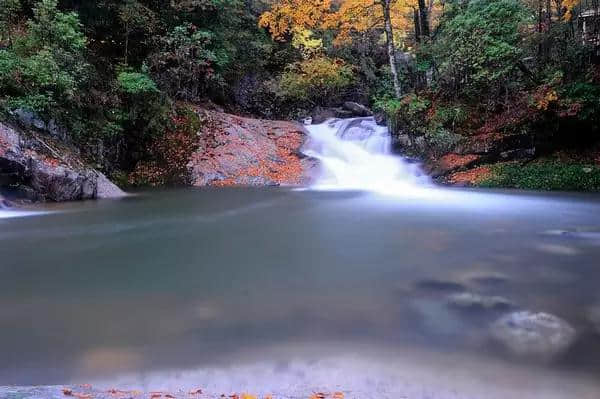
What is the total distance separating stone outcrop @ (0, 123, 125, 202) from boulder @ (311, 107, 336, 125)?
419 inches

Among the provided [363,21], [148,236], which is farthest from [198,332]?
[363,21]

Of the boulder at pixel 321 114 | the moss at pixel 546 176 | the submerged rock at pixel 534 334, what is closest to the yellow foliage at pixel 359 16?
the boulder at pixel 321 114

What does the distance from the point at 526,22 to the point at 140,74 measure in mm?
11319

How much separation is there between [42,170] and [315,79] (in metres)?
12.9

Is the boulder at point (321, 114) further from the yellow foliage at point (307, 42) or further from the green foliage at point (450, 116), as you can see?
the green foliage at point (450, 116)

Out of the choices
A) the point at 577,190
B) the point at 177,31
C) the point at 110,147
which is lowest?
the point at 577,190

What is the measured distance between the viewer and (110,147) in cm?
1316

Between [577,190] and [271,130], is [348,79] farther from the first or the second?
[577,190]

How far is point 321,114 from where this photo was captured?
19.9 m

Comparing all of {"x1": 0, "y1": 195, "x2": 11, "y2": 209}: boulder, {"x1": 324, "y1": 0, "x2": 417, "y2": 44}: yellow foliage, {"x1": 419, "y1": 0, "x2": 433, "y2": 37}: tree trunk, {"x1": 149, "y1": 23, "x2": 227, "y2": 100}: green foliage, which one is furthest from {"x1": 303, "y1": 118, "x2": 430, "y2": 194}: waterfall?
{"x1": 0, "y1": 195, "x2": 11, "y2": 209}: boulder

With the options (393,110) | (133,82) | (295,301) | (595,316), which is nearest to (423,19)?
Answer: (393,110)

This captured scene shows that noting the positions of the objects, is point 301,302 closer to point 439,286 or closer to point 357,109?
point 439,286

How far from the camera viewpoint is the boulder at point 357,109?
2002 cm

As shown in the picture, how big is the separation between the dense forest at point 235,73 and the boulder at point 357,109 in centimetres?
105
